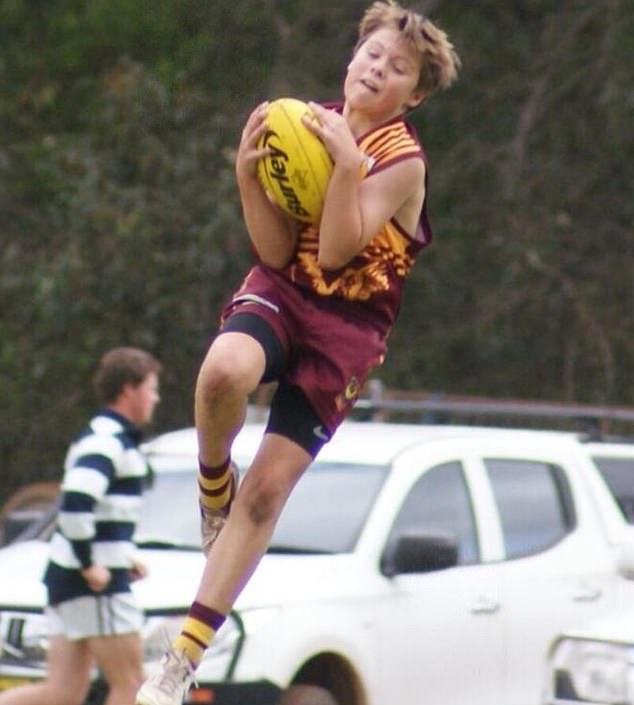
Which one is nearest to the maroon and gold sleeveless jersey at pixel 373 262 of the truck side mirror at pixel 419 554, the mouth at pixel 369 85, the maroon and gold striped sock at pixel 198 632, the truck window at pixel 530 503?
the mouth at pixel 369 85

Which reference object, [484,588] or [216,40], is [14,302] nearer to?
[216,40]

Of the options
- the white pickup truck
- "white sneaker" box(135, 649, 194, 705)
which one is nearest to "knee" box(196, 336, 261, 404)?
"white sneaker" box(135, 649, 194, 705)

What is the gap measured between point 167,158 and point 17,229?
215 cm

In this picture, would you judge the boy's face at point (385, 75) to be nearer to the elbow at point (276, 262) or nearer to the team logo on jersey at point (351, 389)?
the elbow at point (276, 262)

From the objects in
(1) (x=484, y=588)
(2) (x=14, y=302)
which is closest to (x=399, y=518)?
(1) (x=484, y=588)

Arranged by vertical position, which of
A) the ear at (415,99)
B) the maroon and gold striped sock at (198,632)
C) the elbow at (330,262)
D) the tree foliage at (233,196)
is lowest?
the maroon and gold striped sock at (198,632)

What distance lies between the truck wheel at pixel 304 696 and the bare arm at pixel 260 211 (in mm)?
3704

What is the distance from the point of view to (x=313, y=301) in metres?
5.75

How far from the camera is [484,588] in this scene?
10133mm

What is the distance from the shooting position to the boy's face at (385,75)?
5711 mm

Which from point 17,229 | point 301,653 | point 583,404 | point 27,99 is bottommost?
point 301,653

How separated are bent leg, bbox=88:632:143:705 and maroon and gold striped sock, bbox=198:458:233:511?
320 cm

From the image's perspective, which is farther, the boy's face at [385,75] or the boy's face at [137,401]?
the boy's face at [137,401]

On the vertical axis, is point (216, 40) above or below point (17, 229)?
above
